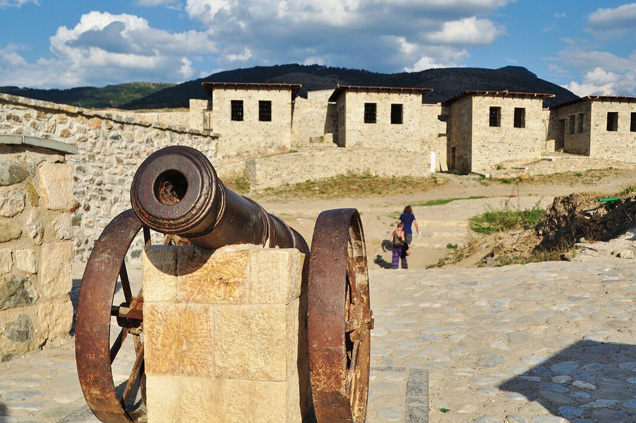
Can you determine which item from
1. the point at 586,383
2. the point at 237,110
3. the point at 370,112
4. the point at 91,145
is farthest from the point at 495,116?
the point at 586,383

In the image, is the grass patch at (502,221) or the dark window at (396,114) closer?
the grass patch at (502,221)

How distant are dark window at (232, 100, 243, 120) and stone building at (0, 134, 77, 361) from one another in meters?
24.8

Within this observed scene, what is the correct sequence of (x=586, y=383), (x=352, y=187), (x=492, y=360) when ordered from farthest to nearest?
1. (x=352, y=187)
2. (x=492, y=360)
3. (x=586, y=383)

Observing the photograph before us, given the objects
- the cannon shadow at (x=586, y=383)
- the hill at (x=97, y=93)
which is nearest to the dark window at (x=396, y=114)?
the cannon shadow at (x=586, y=383)

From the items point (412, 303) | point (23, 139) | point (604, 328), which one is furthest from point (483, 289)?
point (23, 139)

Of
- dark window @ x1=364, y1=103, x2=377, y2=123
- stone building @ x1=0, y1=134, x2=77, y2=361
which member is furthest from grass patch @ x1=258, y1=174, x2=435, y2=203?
stone building @ x1=0, y1=134, x2=77, y2=361

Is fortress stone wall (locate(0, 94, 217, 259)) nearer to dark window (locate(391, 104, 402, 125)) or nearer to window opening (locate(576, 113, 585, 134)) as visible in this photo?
dark window (locate(391, 104, 402, 125))

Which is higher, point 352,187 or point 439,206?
point 352,187

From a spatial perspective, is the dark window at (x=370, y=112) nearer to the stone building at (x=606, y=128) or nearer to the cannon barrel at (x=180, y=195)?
the stone building at (x=606, y=128)

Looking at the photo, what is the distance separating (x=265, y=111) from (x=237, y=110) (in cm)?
161

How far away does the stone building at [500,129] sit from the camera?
29.8m

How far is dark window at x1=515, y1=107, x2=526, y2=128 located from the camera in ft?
Answer: 99.9

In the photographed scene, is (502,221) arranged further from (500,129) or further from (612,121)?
(612,121)

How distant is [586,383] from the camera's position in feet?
13.5
